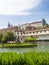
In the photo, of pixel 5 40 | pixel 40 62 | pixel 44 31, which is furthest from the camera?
pixel 44 31

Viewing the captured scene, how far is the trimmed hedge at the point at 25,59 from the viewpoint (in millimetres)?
6664

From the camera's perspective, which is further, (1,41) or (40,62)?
(1,41)

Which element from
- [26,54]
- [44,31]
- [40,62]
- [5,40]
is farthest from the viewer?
[44,31]

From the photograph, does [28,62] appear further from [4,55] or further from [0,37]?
[0,37]

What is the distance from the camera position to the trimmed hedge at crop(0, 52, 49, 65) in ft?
21.9

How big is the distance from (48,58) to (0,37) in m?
38.0

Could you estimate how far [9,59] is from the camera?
684 cm

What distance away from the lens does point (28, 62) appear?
6.76 metres

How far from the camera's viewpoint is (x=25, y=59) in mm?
6922

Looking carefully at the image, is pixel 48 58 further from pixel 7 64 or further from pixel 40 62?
pixel 7 64

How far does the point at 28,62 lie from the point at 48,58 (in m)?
0.61

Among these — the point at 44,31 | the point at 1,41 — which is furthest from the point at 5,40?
the point at 44,31

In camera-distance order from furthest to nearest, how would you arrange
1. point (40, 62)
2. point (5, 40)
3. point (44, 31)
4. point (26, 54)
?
point (44, 31) → point (5, 40) → point (26, 54) → point (40, 62)

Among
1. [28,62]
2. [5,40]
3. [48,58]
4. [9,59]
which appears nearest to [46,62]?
[48,58]
